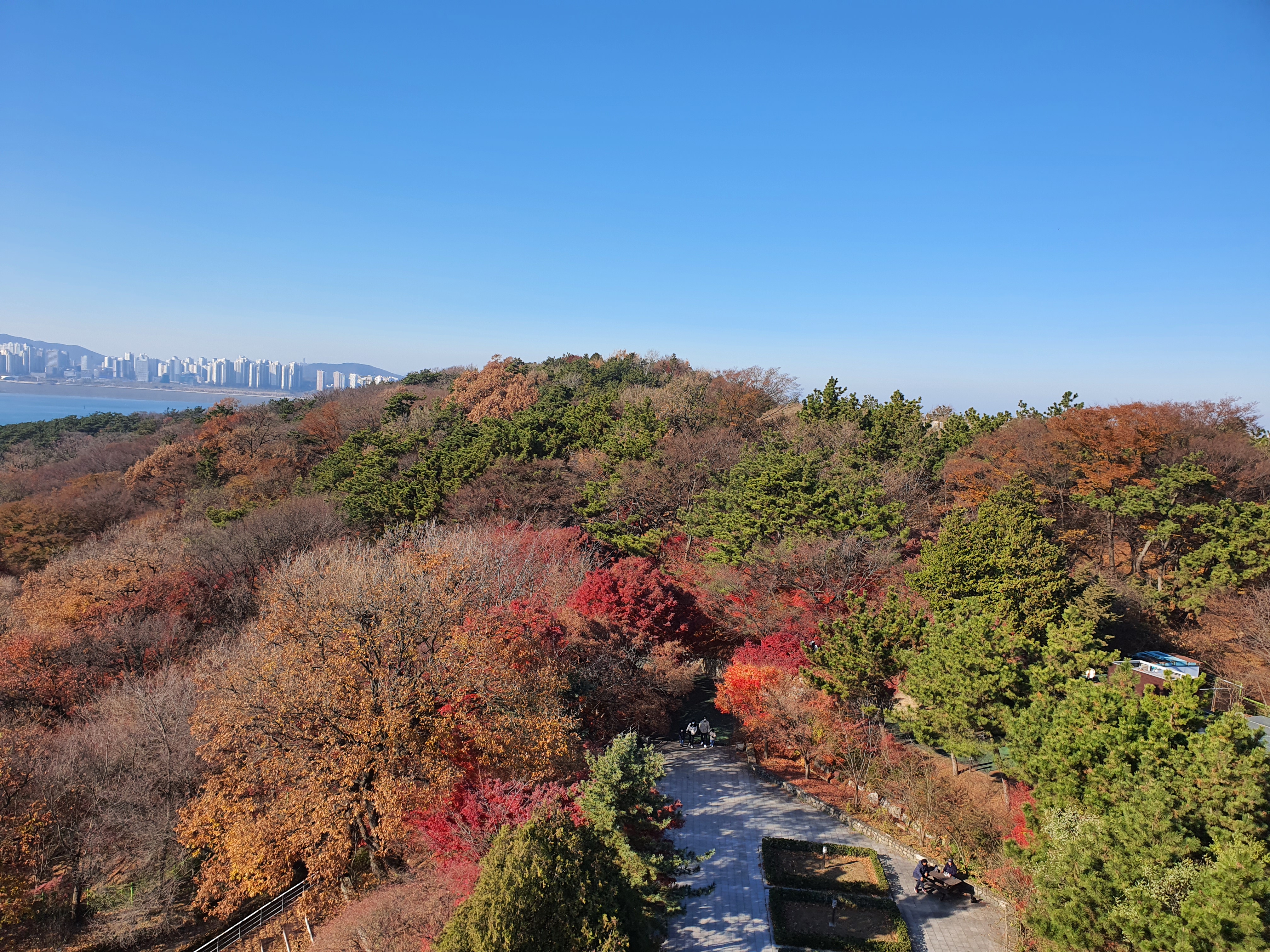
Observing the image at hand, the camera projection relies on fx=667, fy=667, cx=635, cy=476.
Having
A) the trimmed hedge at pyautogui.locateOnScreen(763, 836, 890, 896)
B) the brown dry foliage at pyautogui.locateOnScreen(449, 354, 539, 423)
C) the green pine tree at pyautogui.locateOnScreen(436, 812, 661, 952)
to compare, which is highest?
the brown dry foliage at pyautogui.locateOnScreen(449, 354, 539, 423)

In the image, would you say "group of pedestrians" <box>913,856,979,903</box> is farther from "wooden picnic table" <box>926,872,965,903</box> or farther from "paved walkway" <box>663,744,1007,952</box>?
"paved walkway" <box>663,744,1007,952</box>

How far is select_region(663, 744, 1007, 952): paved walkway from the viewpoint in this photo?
36.9 ft

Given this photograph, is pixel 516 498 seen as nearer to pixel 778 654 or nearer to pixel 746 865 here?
pixel 778 654

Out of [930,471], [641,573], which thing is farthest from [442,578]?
[930,471]

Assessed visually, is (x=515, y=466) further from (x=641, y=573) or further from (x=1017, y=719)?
(x=1017, y=719)

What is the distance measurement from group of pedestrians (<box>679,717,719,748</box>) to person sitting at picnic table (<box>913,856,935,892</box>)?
6.64 metres

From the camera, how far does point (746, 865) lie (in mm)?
13172

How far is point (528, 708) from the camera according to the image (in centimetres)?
1291

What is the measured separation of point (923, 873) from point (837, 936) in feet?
7.64

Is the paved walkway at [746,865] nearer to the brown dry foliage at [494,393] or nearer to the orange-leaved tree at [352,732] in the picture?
the orange-leaved tree at [352,732]

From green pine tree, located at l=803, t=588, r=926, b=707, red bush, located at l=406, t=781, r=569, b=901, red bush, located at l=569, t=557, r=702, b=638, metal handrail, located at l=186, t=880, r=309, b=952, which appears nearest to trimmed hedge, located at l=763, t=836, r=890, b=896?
green pine tree, located at l=803, t=588, r=926, b=707

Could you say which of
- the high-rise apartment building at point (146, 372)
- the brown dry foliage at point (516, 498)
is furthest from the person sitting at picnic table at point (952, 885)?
the high-rise apartment building at point (146, 372)

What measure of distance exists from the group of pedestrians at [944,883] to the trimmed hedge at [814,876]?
0.66m

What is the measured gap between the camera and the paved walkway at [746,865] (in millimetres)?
11242
